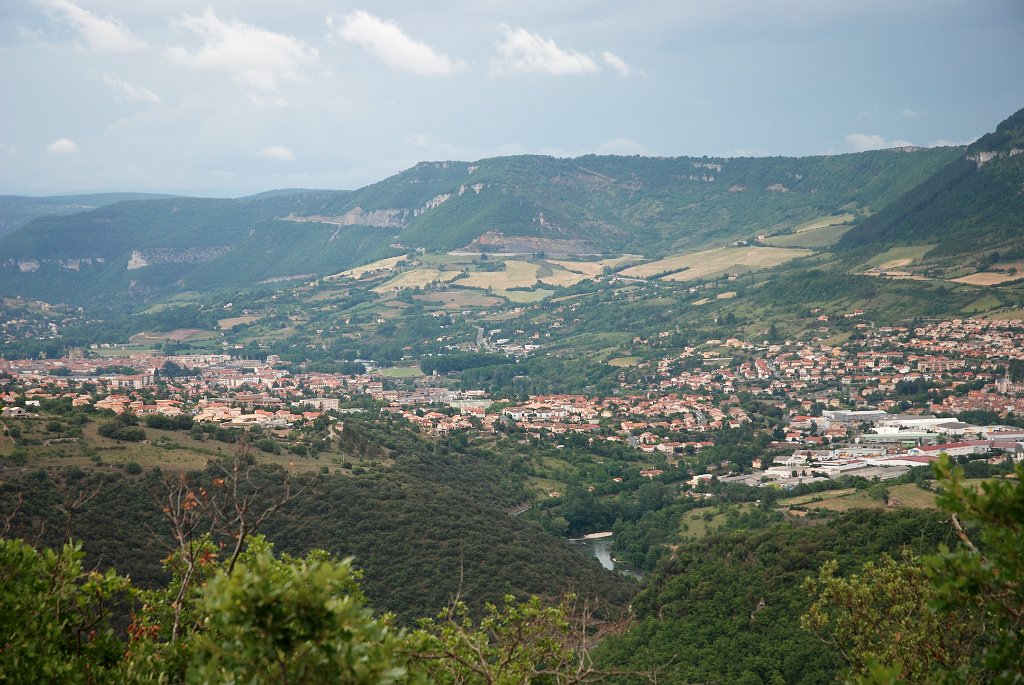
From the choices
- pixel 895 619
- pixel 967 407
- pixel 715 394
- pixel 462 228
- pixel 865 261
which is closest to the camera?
pixel 895 619

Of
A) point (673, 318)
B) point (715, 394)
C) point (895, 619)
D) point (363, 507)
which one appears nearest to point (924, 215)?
point (673, 318)

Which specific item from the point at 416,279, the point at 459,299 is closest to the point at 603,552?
the point at 459,299

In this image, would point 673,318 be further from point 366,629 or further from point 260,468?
point 366,629

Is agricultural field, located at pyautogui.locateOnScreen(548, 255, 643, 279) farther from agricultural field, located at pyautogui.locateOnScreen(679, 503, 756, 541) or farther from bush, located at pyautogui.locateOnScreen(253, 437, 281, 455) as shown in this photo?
bush, located at pyautogui.locateOnScreen(253, 437, 281, 455)

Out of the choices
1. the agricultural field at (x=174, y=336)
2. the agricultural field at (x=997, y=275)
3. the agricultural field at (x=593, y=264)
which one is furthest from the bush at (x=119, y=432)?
the agricultural field at (x=593, y=264)

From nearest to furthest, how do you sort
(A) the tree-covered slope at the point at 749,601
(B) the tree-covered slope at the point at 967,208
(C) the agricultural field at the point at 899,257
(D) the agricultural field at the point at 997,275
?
(A) the tree-covered slope at the point at 749,601
(D) the agricultural field at the point at 997,275
(B) the tree-covered slope at the point at 967,208
(C) the agricultural field at the point at 899,257

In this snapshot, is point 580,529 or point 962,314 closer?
point 580,529

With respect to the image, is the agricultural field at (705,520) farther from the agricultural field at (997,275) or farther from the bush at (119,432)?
the agricultural field at (997,275)

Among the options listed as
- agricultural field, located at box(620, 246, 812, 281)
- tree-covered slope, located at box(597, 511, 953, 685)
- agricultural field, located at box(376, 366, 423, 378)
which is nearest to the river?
tree-covered slope, located at box(597, 511, 953, 685)
